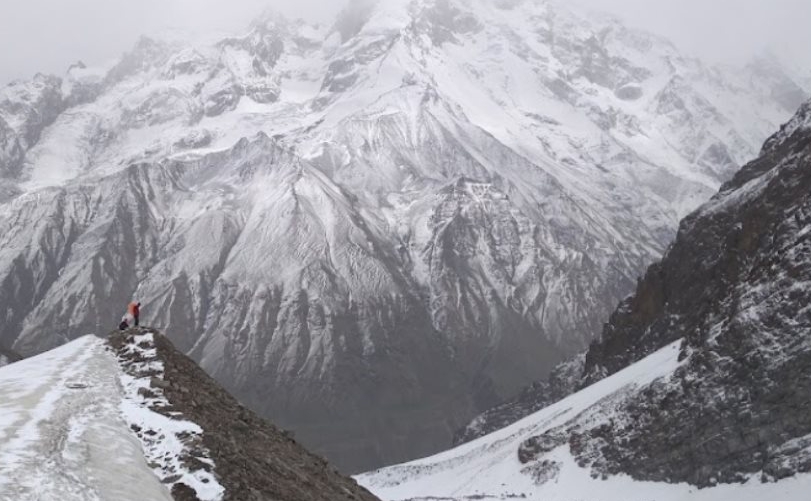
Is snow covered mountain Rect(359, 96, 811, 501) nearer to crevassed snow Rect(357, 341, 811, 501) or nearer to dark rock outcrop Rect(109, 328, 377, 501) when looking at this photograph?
crevassed snow Rect(357, 341, 811, 501)

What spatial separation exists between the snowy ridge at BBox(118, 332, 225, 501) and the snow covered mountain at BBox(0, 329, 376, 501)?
0.11ft

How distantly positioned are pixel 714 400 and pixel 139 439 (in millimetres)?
46699

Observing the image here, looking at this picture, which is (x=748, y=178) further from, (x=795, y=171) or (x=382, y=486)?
(x=382, y=486)

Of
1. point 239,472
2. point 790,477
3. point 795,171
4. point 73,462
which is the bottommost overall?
point 790,477

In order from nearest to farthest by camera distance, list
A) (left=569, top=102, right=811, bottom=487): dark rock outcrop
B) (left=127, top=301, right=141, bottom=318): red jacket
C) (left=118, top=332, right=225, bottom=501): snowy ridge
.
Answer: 1. (left=118, top=332, right=225, bottom=501): snowy ridge
2. (left=127, top=301, right=141, bottom=318): red jacket
3. (left=569, top=102, right=811, bottom=487): dark rock outcrop

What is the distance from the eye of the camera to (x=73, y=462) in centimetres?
2223

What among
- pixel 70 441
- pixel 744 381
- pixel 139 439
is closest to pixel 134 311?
pixel 139 439

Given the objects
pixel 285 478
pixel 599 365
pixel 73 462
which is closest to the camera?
pixel 73 462

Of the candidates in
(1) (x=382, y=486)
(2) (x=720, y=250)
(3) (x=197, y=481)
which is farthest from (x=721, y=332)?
(1) (x=382, y=486)

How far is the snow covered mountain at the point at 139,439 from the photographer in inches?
847

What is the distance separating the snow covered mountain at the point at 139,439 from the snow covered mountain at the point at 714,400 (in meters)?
31.9

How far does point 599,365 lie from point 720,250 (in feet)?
126

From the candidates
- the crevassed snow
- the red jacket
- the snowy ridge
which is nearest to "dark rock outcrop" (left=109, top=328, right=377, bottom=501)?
the snowy ridge

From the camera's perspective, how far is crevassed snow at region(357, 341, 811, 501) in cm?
5703
